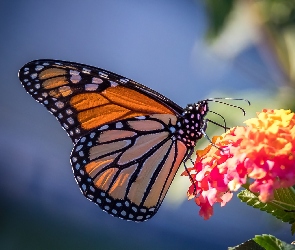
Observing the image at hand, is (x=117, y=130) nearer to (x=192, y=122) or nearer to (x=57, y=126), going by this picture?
(x=192, y=122)

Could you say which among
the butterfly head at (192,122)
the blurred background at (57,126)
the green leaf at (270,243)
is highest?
the blurred background at (57,126)

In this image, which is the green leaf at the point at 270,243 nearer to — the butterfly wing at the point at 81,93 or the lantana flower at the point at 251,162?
the lantana flower at the point at 251,162

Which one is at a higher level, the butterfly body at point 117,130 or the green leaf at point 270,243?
the butterfly body at point 117,130

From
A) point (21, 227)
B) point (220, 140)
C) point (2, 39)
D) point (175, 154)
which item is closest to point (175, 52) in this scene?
point (2, 39)

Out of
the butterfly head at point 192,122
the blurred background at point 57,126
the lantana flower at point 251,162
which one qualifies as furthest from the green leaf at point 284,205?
the blurred background at point 57,126

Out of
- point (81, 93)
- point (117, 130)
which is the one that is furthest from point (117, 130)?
point (81, 93)

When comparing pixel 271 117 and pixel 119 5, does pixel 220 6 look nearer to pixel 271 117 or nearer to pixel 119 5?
pixel 271 117

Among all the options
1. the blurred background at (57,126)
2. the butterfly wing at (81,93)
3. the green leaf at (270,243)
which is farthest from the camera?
the blurred background at (57,126)

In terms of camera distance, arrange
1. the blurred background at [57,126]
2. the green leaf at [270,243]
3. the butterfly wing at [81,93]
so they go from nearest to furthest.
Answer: the green leaf at [270,243], the butterfly wing at [81,93], the blurred background at [57,126]

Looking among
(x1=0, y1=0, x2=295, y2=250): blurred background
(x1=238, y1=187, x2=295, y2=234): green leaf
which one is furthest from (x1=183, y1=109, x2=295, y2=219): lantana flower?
(x1=0, y1=0, x2=295, y2=250): blurred background
